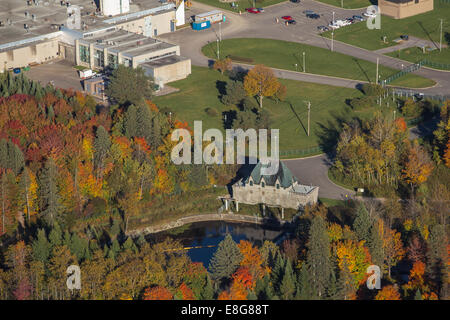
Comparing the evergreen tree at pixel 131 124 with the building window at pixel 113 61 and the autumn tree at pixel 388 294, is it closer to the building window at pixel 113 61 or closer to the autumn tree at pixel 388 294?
the building window at pixel 113 61

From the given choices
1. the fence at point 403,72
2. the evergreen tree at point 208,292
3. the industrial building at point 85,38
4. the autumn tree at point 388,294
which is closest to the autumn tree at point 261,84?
the industrial building at point 85,38

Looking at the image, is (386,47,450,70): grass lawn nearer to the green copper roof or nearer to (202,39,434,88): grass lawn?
(202,39,434,88): grass lawn

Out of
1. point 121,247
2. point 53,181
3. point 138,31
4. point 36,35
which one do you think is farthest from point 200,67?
point 121,247

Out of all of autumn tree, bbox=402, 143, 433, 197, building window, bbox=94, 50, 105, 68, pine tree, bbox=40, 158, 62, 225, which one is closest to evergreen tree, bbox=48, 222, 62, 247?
pine tree, bbox=40, 158, 62, 225

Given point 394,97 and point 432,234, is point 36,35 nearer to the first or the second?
point 394,97

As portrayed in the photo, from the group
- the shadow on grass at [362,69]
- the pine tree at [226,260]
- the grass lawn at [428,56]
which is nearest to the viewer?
the pine tree at [226,260]

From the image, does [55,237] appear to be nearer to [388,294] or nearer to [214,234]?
[214,234]

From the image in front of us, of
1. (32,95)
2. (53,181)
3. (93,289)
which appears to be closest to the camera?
(93,289)
